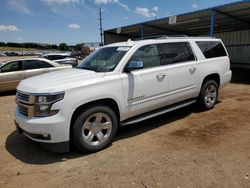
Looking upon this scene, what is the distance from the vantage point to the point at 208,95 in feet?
21.0

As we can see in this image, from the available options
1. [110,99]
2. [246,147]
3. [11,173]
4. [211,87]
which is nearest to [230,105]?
[211,87]

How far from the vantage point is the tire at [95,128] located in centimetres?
394

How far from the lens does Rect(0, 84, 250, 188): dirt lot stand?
130 inches

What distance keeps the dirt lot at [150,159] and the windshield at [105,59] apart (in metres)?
1.45

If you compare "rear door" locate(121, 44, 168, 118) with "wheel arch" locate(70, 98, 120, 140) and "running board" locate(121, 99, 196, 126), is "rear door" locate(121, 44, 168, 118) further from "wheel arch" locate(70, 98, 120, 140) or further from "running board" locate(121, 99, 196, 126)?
"wheel arch" locate(70, 98, 120, 140)

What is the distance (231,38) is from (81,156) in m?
21.6

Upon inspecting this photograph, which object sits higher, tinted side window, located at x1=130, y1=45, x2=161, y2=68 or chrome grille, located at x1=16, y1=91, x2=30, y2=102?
tinted side window, located at x1=130, y1=45, x2=161, y2=68

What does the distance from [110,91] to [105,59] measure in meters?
0.95

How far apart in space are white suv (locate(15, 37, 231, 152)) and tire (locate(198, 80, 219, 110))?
0.03m

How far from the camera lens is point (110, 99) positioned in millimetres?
4289

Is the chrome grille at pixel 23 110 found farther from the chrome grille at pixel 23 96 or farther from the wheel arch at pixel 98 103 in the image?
the wheel arch at pixel 98 103

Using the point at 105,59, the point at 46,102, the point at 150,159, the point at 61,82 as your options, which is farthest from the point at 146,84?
the point at 46,102

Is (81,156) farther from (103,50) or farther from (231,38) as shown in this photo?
(231,38)

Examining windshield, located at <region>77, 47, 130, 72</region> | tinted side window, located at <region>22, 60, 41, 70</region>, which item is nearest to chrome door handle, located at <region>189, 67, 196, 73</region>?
windshield, located at <region>77, 47, 130, 72</region>
